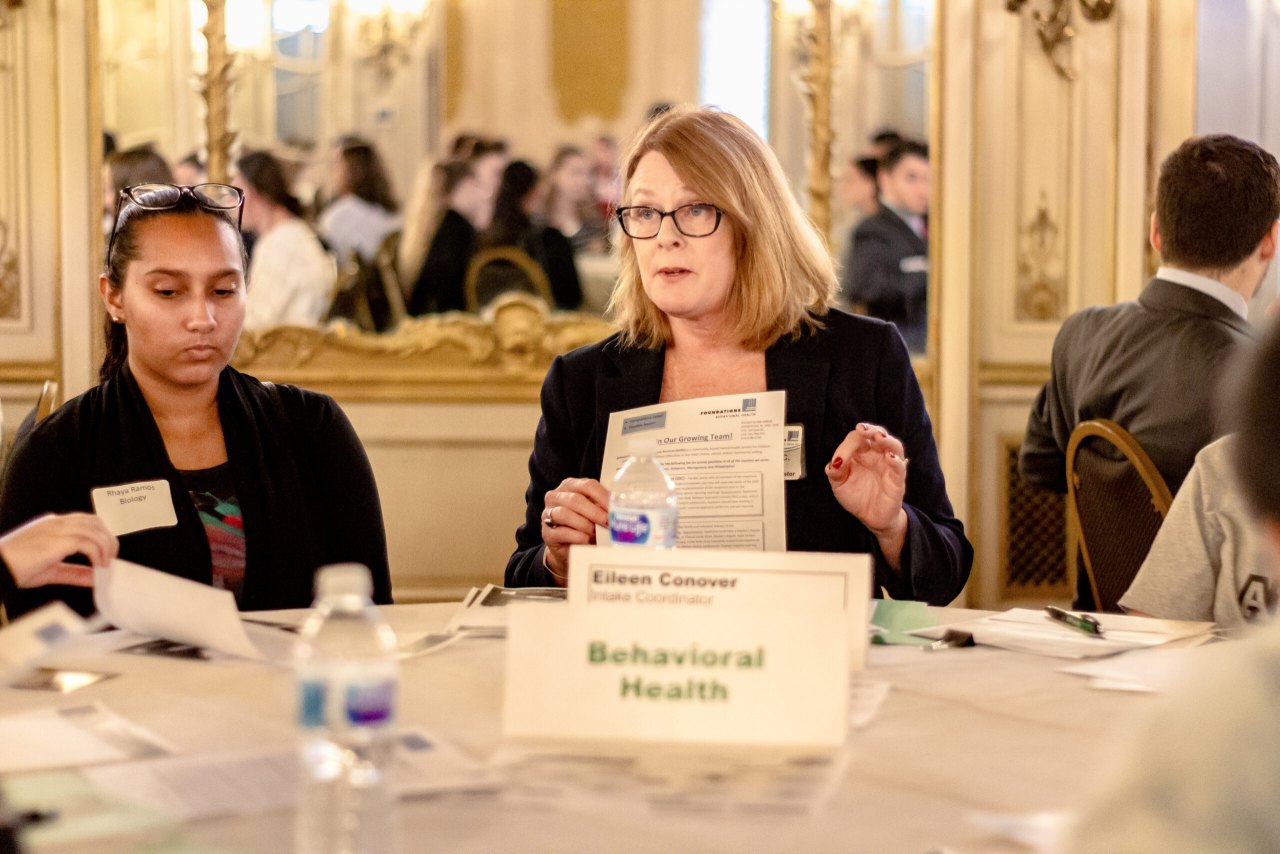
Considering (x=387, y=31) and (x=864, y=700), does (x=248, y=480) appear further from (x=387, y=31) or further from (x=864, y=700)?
(x=387, y=31)

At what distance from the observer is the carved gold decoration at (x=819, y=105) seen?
5.02 meters

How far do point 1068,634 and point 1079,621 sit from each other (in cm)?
5

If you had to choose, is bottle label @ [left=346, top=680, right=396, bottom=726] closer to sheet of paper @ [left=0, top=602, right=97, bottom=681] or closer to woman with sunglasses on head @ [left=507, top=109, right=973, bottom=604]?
sheet of paper @ [left=0, top=602, right=97, bottom=681]

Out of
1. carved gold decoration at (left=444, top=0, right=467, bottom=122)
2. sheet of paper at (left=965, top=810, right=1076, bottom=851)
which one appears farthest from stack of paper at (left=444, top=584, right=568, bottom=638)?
carved gold decoration at (left=444, top=0, right=467, bottom=122)

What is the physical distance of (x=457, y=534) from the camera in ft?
16.6

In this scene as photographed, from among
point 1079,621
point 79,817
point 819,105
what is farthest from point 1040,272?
point 79,817

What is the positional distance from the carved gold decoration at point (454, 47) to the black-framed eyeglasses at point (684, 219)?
308 cm

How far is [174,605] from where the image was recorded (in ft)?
4.80

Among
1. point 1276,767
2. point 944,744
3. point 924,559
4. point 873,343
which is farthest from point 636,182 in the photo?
point 1276,767

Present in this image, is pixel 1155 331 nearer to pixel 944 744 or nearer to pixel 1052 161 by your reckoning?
pixel 944 744

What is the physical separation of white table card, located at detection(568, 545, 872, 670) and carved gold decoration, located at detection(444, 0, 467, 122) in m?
4.04

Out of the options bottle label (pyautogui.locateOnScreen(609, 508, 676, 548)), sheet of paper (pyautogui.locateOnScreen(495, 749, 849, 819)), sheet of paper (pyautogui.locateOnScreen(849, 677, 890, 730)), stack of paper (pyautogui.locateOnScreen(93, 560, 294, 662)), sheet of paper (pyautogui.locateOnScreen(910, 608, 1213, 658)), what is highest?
bottle label (pyautogui.locateOnScreen(609, 508, 676, 548))

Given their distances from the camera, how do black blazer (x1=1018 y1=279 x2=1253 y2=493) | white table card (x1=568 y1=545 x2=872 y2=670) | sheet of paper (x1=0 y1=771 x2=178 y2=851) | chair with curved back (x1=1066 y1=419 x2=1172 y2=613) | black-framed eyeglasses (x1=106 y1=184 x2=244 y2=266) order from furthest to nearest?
1. black blazer (x1=1018 y1=279 x2=1253 y2=493)
2. chair with curved back (x1=1066 y1=419 x2=1172 y2=613)
3. black-framed eyeglasses (x1=106 y1=184 x2=244 y2=266)
4. white table card (x1=568 y1=545 x2=872 y2=670)
5. sheet of paper (x1=0 y1=771 x2=178 y2=851)

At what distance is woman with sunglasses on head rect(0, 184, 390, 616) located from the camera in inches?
79.9
